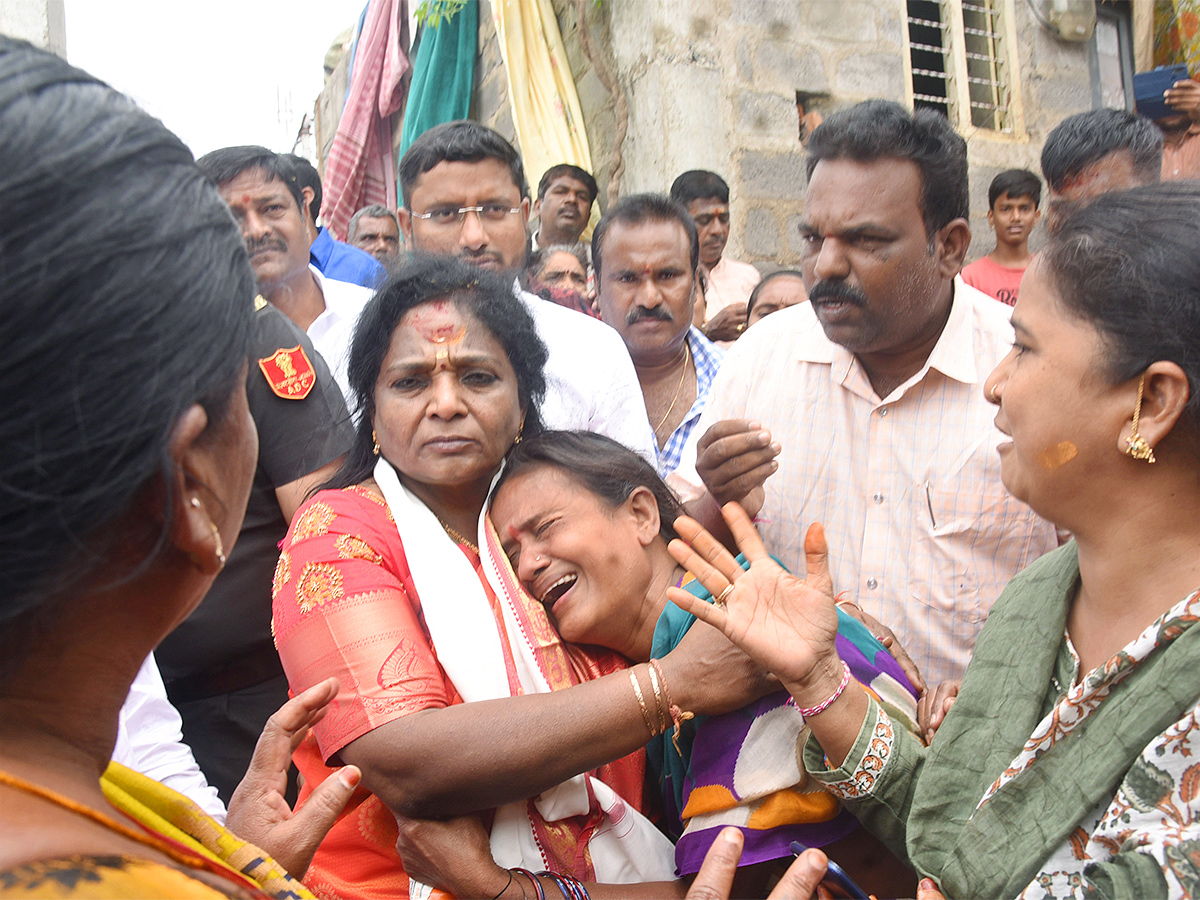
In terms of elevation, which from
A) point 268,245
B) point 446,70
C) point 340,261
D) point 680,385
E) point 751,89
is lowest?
point 680,385

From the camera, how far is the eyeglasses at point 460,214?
12.5 feet

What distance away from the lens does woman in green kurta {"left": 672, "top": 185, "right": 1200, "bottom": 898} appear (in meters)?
1.38

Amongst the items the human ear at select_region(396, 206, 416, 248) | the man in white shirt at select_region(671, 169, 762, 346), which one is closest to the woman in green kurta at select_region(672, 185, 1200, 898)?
the human ear at select_region(396, 206, 416, 248)

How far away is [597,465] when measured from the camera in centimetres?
233

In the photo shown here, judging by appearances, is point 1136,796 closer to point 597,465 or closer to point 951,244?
point 597,465

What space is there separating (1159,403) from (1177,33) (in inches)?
279

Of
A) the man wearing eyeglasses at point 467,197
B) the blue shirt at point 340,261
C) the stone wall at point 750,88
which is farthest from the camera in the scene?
the stone wall at point 750,88

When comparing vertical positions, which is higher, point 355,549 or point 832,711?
point 355,549

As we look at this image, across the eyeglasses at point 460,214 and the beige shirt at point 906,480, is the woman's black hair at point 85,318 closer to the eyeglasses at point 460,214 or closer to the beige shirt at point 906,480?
the beige shirt at point 906,480

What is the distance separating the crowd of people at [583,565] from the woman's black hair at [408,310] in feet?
0.04

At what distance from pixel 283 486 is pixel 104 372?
1787mm

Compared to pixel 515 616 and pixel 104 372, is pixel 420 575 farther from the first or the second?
pixel 104 372

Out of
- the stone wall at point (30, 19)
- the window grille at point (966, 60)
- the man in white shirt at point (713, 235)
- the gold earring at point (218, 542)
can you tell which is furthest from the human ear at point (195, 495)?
the window grille at point (966, 60)

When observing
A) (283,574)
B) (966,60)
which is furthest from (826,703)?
(966,60)
